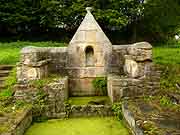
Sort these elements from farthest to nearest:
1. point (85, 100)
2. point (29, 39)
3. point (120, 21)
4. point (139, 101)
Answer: point (29, 39) → point (120, 21) → point (85, 100) → point (139, 101)

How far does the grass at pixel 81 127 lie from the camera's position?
696 cm

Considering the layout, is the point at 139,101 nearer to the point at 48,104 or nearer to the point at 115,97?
the point at 115,97

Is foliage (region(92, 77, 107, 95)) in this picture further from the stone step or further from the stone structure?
the stone step

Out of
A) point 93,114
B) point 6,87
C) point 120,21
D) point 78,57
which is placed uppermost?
point 120,21

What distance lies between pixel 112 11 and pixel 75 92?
35.0 ft

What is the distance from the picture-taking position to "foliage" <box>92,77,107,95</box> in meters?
9.59

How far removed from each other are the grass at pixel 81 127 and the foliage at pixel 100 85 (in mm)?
1683

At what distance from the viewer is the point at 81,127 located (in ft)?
24.0

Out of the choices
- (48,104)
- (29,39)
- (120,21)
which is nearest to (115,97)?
(48,104)

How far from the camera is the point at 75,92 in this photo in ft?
32.2

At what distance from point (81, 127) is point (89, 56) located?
3214 mm

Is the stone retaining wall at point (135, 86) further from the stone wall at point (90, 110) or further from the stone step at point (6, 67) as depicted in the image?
the stone step at point (6, 67)

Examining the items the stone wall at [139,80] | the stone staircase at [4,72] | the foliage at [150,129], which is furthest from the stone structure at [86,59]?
the foliage at [150,129]

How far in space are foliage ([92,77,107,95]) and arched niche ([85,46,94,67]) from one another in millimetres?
519
